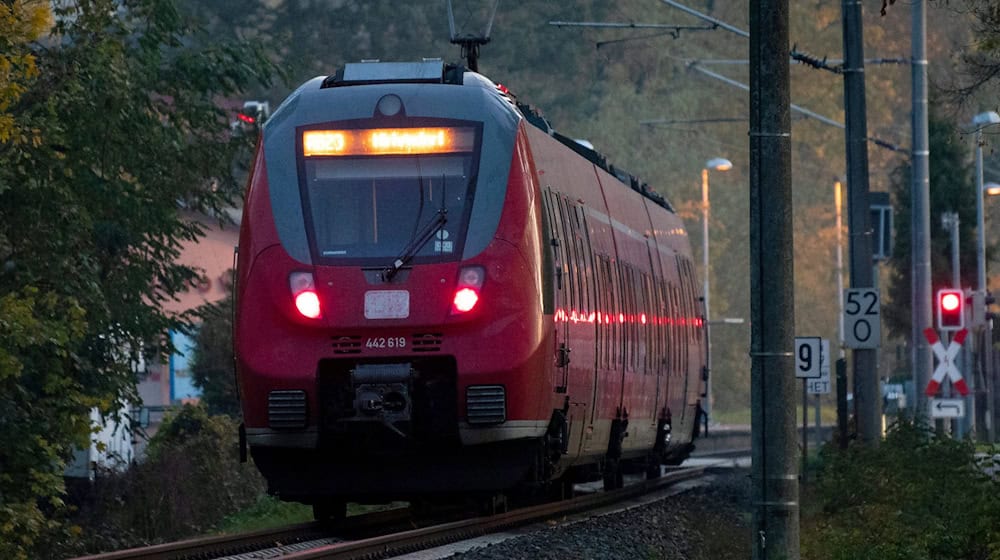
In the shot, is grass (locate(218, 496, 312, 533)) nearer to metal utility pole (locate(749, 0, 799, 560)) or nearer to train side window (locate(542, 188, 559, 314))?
train side window (locate(542, 188, 559, 314))

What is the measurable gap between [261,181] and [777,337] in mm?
5626

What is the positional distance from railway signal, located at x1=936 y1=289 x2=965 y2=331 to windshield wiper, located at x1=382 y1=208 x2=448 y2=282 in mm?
15290

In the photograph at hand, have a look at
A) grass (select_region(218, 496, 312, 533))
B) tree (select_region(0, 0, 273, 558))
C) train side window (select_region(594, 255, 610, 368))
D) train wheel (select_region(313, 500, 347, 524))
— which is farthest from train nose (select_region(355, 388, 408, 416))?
grass (select_region(218, 496, 312, 533))

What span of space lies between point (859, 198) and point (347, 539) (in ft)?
33.7

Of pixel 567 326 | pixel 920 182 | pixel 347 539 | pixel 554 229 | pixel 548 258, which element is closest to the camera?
pixel 548 258

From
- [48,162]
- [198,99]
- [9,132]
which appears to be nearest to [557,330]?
[9,132]

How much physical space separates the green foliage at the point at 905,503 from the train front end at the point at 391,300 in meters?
2.85

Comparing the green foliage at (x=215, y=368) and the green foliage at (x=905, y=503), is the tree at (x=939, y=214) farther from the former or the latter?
the green foliage at (x=905, y=503)

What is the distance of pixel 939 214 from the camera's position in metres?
69.6

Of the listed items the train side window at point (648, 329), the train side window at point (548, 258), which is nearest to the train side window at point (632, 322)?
the train side window at point (648, 329)

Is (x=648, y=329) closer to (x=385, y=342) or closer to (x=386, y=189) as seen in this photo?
(x=386, y=189)

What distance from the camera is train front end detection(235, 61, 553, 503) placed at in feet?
Result: 51.4

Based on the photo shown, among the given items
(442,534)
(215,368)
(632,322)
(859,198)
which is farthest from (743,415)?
(442,534)

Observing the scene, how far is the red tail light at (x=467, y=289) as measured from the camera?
51.5 ft
